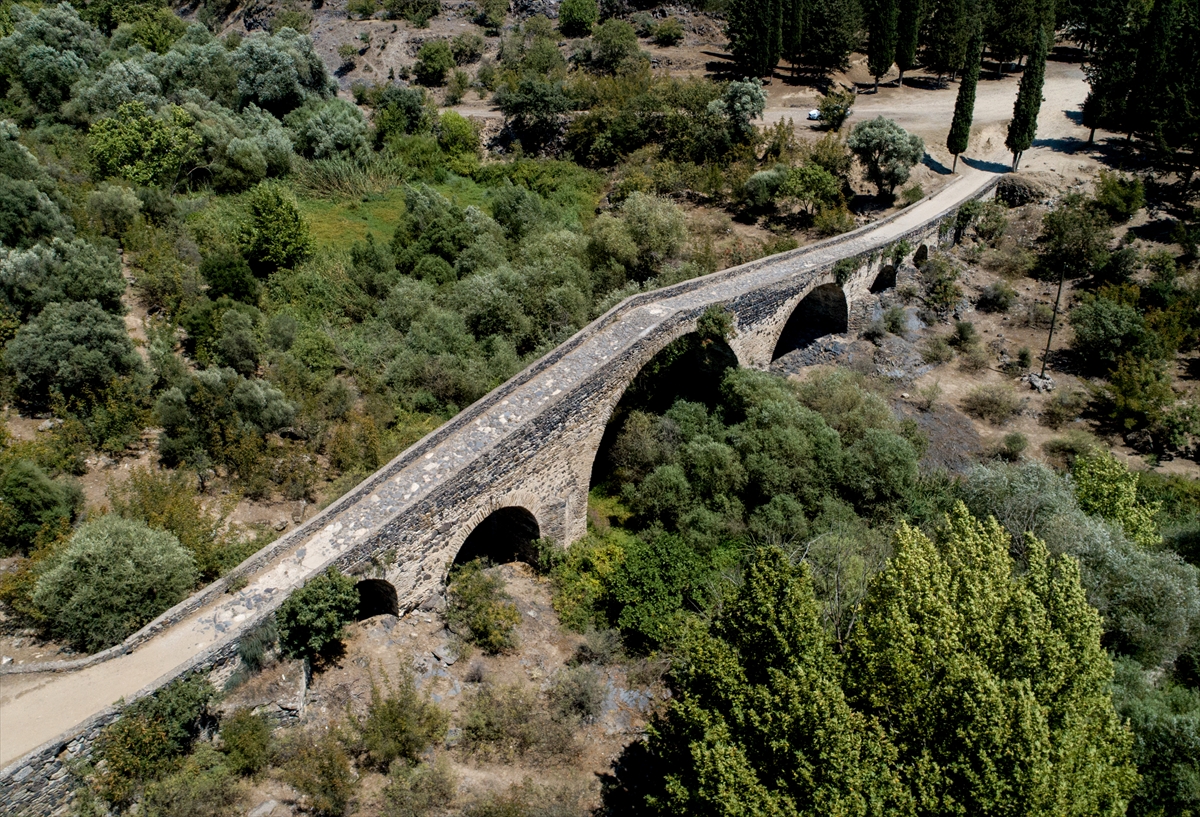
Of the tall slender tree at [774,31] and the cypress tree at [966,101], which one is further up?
the tall slender tree at [774,31]

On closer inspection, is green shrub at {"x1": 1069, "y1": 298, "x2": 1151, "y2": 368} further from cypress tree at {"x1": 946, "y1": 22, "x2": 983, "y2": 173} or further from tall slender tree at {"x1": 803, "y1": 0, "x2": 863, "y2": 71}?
tall slender tree at {"x1": 803, "y1": 0, "x2": 863, "y2": 71}

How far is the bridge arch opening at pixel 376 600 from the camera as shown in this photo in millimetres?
16516

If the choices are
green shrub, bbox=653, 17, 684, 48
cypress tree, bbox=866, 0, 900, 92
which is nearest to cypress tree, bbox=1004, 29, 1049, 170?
cypress tree, bbox=866, 0, 900, 92

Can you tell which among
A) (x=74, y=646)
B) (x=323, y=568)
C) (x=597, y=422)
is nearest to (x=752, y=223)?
(x=597, y=422)

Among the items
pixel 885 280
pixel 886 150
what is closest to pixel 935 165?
pixel 886 150

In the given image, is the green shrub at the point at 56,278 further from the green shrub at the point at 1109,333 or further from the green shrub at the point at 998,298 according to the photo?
the green shrub at the point at 1109,333

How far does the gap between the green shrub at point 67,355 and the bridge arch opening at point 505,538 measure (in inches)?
409

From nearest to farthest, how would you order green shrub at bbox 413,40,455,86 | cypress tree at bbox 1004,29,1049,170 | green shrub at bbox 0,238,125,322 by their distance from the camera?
green shrub at bbox 0,238,125,322, cypress tree at bbox 1004,29,1049,170, green shrub at bbox 413,40,455,86

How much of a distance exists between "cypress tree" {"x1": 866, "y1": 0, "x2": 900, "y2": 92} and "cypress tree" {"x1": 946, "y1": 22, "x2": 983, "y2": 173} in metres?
8.36

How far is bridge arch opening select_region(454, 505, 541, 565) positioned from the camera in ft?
65.0

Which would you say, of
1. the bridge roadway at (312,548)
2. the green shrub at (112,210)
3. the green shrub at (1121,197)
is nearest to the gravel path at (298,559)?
the bridge roadway at (312,548)

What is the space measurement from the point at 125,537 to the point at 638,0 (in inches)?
2053

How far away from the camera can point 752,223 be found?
38.2 meters

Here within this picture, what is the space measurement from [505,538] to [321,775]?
26.4 feet
